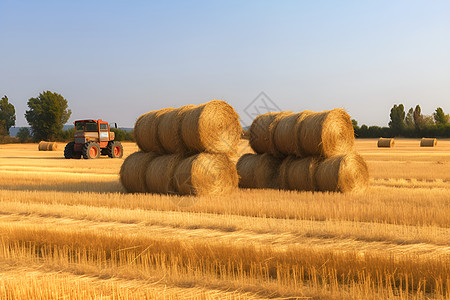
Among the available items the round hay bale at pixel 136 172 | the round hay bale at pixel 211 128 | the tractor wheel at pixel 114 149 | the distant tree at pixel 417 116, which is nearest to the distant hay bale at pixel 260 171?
the round hay bale at pixel 211 128

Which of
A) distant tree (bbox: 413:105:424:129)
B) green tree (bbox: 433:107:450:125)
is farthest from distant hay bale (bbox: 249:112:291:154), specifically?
green tree (bbox: 433:107:450:125)

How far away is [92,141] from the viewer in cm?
2739

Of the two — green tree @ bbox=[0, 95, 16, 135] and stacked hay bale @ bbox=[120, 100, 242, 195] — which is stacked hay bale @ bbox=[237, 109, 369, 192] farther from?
green tree @ bbox=[0, 95, 16, 135]

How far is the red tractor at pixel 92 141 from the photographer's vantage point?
1061 inches

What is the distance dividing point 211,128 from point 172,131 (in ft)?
2.91

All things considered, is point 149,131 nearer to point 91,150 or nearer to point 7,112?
point 91,150

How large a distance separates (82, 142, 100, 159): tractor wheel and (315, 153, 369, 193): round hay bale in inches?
688

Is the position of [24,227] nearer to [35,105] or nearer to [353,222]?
[353,222]

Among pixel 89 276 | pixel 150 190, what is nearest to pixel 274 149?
pixel 150 190

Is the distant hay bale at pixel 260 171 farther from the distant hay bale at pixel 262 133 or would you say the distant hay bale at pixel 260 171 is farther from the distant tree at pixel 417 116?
the distant tree at pixel 417 116

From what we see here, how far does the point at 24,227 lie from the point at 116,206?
2.50 m

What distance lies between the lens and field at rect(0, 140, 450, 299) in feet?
14.6

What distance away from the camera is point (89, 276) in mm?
4965

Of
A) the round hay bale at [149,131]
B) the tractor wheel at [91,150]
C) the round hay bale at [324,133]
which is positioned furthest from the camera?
the tractor wheel at [91,150]
